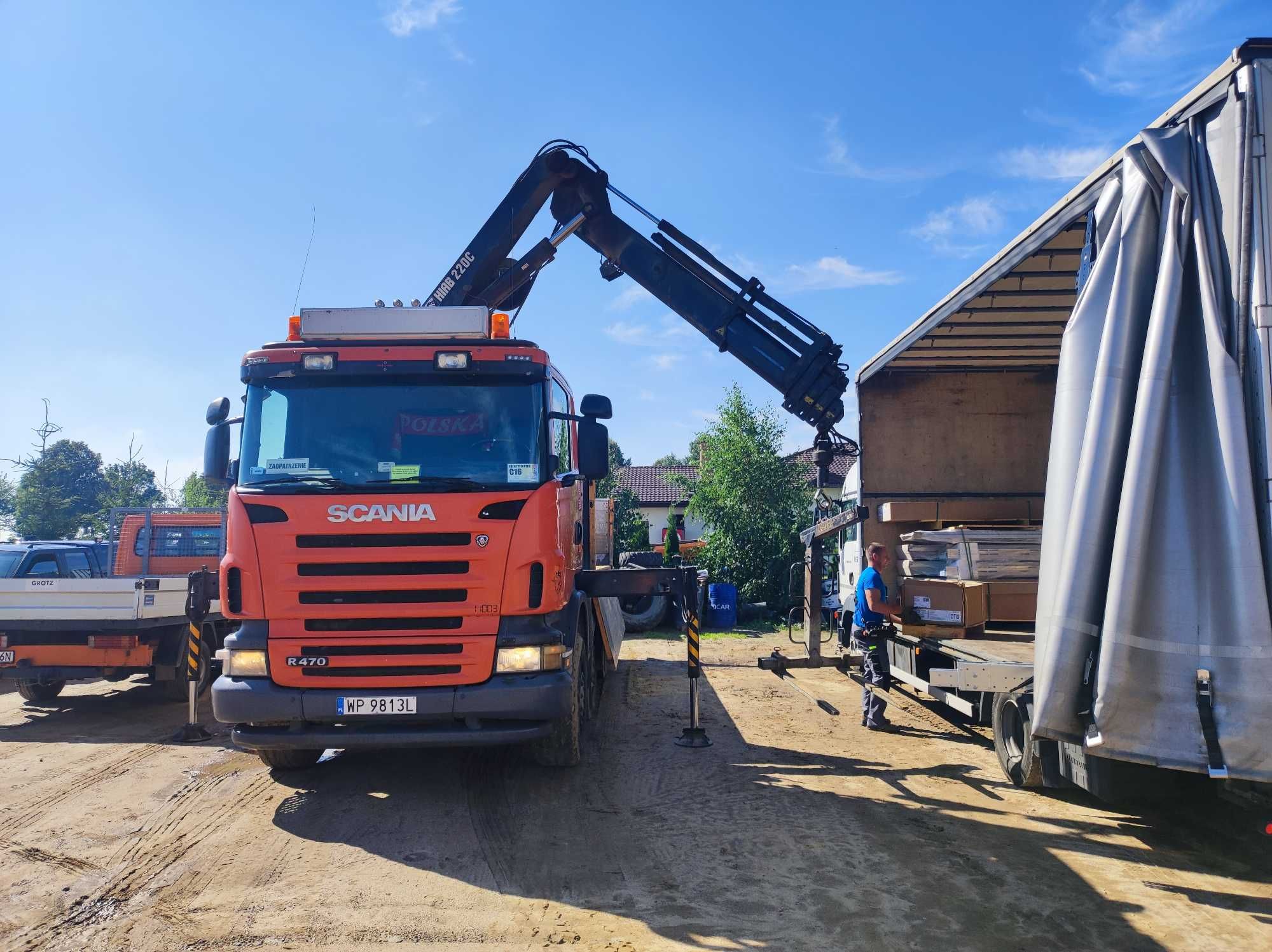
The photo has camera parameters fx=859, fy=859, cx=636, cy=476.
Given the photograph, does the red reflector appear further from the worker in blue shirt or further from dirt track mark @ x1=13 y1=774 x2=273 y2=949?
the worker in blue shirt

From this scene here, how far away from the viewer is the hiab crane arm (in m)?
9.68

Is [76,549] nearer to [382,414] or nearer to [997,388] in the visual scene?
[382,414]

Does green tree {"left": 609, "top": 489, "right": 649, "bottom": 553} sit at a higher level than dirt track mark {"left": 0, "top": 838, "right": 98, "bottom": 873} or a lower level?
higher

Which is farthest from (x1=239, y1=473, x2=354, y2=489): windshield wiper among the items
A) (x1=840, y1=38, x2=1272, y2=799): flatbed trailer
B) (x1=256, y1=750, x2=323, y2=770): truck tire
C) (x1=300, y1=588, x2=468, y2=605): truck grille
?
(x1=840, y1=38, x2=1272, y2=799): flatbed trailer

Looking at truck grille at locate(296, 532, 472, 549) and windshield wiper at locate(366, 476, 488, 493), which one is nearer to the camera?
truck grille at locate(296, 532, 472, 549)

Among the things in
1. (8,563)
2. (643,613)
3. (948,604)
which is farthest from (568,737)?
(643,613)

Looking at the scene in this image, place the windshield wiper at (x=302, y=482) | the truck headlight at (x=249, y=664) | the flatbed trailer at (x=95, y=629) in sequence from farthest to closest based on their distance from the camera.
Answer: the flatbed trailer at (x=95, y=629) → the windshield wiper at (x=302, y=482) → the truck headlight at (x=249, y=664)

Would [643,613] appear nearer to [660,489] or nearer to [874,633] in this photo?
[874,633]

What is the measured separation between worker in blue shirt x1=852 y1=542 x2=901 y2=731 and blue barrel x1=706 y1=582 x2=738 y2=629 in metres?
10.0

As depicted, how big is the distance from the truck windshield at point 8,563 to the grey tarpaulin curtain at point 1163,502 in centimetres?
1159

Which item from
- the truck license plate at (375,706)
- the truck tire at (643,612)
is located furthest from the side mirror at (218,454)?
the truck tire at (643,612)

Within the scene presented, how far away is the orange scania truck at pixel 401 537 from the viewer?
5.54 meters

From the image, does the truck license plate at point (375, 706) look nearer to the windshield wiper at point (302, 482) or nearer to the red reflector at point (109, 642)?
the windshield wiper at point (302, 482)

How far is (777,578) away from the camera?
20812 millimetres
